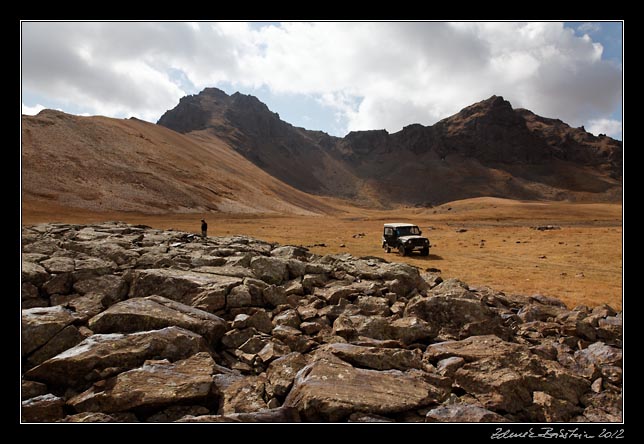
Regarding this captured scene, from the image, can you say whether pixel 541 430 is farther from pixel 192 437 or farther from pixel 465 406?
pixel 192 437

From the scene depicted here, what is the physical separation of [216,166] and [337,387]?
123m

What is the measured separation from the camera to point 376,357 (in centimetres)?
634

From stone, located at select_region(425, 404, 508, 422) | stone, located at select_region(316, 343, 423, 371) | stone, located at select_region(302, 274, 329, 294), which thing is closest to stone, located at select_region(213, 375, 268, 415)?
stone, located at select_region(316, 343, 423, 371)

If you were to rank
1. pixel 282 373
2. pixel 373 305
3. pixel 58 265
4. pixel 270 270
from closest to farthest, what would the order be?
1. pixel 282 373
2. pixel 373 305
3. pixel 58 265
4. pixel 270 270

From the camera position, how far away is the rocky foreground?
4.95 metres

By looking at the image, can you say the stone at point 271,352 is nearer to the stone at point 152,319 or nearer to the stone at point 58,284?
the stone at point 152,319

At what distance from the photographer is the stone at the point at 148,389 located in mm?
4879

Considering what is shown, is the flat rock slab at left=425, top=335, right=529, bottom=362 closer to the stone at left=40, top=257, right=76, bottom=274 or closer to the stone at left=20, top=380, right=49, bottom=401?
the stone at left=20, top=380, right=49, bottom=401

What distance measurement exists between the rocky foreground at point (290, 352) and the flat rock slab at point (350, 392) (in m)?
0.02

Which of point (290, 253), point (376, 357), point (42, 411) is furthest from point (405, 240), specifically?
point (42, 411)

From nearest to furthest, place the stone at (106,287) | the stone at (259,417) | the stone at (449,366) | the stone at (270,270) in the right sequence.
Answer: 1. the stone at (259,417)
2. the stone at (449,366)
3. the stone at (106,287)
4. the stone at (270,270)

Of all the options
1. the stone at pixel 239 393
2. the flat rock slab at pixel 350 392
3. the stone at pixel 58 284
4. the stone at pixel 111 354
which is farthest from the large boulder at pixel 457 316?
the stone at pixel 58 284

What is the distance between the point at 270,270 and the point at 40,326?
6.76 m

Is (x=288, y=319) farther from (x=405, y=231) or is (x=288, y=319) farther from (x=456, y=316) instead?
(x=405, y=231)
